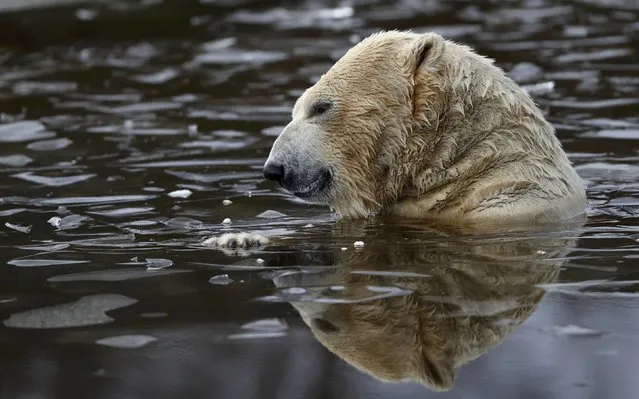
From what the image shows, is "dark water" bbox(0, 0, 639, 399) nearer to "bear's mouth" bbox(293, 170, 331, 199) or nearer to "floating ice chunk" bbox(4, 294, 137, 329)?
"floating ice chunk" bbox(4, 294, 137, 329)

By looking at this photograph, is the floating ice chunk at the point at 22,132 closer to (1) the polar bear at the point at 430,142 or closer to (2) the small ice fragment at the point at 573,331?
(1) the polar bear at the point at 430,142

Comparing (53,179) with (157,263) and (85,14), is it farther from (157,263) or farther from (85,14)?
(85,14)

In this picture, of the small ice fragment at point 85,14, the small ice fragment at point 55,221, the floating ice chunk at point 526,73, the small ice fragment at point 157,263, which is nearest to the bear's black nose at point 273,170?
the small ice fragment at point 157,263

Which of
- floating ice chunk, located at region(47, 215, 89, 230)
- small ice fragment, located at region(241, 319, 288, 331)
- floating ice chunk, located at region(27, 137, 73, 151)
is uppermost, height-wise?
floating ice chunk, located at region(27, 137, 73, 151)

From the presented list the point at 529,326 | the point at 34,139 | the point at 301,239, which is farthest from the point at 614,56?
the point at 529,326

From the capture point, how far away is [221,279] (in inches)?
212

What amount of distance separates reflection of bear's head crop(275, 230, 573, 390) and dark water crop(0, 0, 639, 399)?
0.01m

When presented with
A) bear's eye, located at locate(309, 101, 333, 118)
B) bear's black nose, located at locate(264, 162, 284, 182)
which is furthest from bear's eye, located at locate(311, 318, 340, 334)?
bear's eye, located at locate(309, 101, 333, 118)

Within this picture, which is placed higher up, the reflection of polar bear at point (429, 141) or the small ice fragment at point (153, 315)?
the reflection of polar bear at point (429, 141)

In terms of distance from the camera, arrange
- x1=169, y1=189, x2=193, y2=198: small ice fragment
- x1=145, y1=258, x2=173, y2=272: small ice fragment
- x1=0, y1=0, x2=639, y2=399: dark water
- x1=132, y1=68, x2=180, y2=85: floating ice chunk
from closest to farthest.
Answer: x1=0, y1=0, x2=639, y2=399: dark water, x1=145, y1=258, x2=173, y2=272: small ice fragment, x1=169, y1=189, x2=193, y2=198: small ice fragment, x1=132, y1=68, x2=180, y2=85: floating ice chunk

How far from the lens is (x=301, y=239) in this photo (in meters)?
6.36

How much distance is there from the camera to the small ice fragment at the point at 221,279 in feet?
17.5

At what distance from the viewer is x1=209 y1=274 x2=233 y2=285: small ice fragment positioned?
17.5 feet

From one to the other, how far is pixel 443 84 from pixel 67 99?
6046 millimetres
